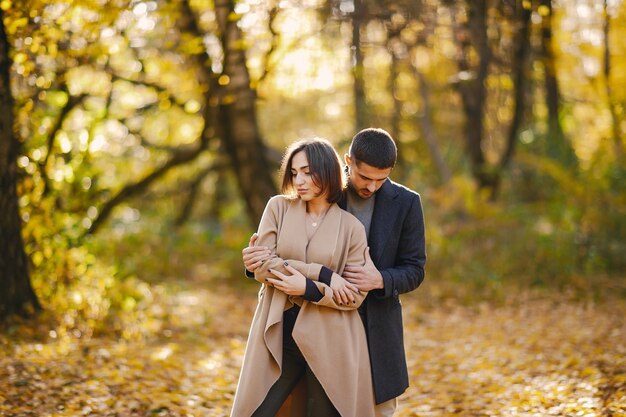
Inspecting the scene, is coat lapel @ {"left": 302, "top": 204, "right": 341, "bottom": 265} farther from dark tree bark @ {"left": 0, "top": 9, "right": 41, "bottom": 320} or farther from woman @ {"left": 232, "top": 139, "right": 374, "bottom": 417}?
dark tree bark @ {"left": 0, "top": 9, "right": 41, "bottom": 320}

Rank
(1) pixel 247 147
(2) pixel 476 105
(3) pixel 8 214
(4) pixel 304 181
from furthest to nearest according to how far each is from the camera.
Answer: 1. (2) pixel 476 105
2. (1) pixel 247 147
3. (3) pixel 8 214
4. (4) pixel 304 181

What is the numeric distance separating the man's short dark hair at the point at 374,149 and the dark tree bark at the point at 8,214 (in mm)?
3623

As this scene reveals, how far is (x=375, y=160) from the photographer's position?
323 cm

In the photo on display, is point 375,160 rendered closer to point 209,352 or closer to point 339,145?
point 209,352

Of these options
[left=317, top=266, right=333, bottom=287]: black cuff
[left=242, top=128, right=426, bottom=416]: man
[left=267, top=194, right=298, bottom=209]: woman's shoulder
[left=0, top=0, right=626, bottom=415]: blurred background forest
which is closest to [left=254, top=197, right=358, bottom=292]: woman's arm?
[left=317, top=266, right=333, bottom=287]: black cuff

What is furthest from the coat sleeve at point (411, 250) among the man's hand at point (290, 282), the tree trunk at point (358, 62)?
the tree trunk at point (358, 62)

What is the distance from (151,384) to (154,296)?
3.48 m

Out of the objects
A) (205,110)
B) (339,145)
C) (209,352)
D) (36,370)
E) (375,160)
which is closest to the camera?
(375,160)

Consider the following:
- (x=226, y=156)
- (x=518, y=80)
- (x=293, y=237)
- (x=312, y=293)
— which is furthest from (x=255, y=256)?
(x=518, y=80)

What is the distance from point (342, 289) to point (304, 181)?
0.51m

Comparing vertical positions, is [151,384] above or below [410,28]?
below

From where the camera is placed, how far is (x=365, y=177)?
10.8ft

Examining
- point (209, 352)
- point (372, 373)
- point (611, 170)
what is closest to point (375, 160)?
point (372, 373)

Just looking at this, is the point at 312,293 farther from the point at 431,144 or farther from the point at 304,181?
the point at 431,144
